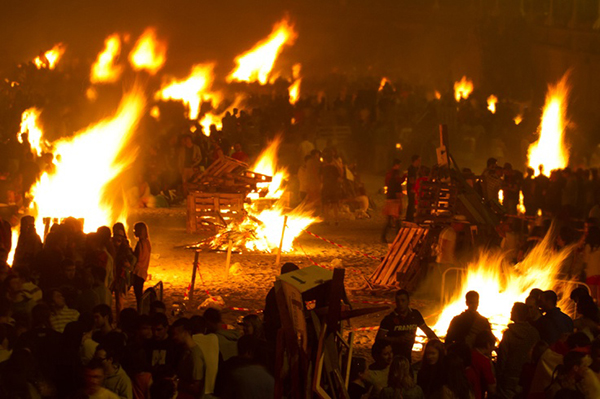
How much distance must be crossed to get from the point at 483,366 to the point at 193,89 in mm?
27965

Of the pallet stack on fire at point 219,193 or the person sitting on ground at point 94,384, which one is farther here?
the pallet stack on fire at point 219,193

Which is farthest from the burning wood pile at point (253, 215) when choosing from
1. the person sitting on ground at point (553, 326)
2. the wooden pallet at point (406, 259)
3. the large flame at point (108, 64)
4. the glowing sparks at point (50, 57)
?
the large flame at point (108, 64)

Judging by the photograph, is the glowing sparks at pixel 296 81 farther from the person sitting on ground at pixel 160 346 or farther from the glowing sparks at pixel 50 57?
the person sitting on ground at pixel 160 346

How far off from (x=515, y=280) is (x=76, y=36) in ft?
77.5

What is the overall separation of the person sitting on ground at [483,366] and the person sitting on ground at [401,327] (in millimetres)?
636

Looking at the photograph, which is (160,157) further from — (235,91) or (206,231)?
(235,91)

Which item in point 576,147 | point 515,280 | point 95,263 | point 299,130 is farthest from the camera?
Result: point 576,147

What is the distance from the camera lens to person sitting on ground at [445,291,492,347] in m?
7.80

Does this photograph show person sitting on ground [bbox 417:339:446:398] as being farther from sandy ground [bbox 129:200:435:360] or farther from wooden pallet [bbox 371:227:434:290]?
wooden pallet [bbox 371:227:434:290]

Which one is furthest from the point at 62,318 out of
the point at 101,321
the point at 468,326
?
the point at 468,326

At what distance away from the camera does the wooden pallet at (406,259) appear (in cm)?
1284

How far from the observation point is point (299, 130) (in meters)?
27.2

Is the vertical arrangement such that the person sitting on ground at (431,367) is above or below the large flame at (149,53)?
below

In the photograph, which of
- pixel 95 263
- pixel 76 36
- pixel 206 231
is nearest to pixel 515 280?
pixel 95 263
